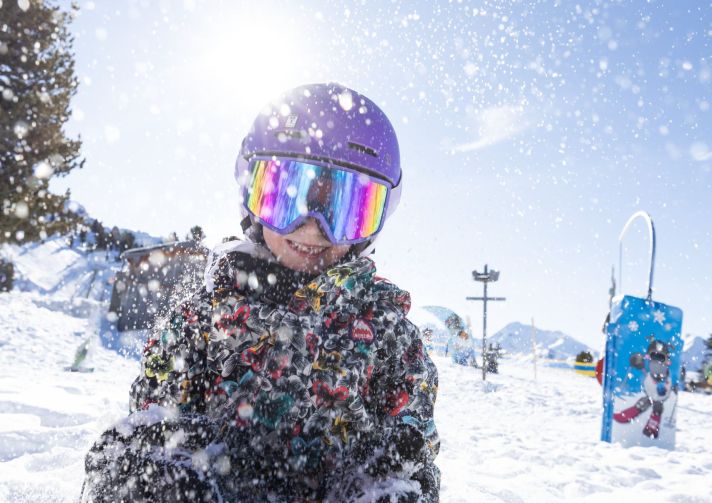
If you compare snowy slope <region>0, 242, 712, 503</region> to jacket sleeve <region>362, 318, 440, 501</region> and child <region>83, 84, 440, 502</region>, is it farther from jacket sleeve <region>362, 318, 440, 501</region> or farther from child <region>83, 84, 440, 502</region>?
jacket sleeve <region>362, 318, 440, 501</region>

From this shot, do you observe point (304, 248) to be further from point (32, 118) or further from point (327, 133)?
point (32, 118)

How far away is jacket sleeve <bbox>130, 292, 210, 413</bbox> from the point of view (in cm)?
154

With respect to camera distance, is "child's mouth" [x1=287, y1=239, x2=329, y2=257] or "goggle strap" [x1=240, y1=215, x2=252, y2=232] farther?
"goggle strap" [x1=240, y1=215, x2=252, y2=232]

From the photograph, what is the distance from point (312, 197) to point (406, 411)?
0.84 meters

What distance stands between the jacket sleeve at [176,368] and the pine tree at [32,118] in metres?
13.6

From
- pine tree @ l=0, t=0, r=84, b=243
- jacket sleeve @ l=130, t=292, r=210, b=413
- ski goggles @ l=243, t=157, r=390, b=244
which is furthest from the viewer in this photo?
pine tree @ l=0, t=0, r=84, b=243

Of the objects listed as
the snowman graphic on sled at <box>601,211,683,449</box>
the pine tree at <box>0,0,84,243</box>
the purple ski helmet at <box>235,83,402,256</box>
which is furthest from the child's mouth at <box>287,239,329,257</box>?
the pine tree at <box>0,0,84,243</box>

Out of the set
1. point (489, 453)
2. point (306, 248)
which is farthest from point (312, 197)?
point (489, 453)

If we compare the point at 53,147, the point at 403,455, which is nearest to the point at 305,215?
the point at 403,455

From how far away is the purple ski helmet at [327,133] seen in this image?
1.73m

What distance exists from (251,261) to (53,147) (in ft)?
47.8

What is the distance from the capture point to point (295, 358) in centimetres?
146

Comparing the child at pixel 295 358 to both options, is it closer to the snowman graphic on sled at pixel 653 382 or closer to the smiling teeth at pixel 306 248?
the smiling teeth at pixel 306 248

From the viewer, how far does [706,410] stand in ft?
31.4
